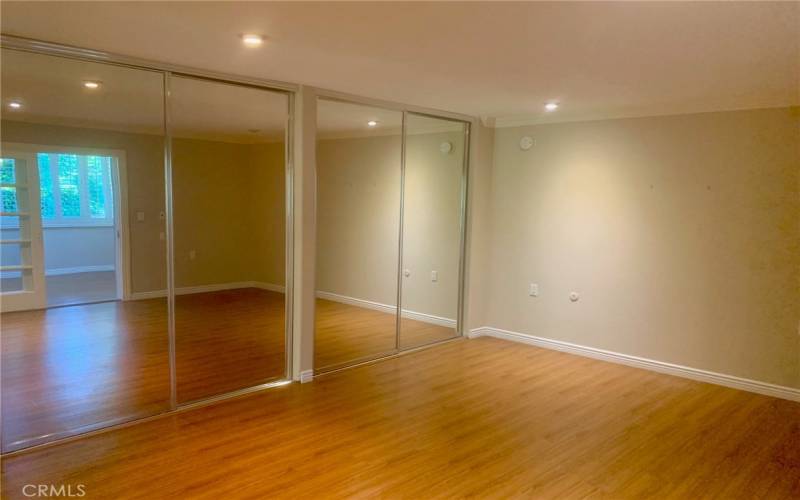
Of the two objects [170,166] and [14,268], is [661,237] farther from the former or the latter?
[14,268]

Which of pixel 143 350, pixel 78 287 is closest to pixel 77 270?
pixel 78 287

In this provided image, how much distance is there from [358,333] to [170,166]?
2517 mm

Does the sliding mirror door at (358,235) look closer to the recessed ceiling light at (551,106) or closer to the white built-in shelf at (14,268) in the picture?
the recessed ceiling light at (551,106)

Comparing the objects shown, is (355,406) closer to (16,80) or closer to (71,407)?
(71,407)

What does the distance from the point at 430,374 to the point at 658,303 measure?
2120 millimetres

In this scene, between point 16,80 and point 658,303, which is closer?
point 16,80

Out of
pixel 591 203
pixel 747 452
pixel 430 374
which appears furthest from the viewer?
→ pixel 591 203

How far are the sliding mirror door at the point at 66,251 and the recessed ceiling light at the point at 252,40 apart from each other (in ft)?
3.34

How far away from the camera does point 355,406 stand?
362 centimetres

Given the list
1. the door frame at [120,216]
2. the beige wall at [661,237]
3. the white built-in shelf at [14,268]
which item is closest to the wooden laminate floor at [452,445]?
the beige wall at [661,237]

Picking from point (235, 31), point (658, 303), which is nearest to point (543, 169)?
point (658, 303)

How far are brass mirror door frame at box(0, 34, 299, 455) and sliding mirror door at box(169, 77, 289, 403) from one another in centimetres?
20

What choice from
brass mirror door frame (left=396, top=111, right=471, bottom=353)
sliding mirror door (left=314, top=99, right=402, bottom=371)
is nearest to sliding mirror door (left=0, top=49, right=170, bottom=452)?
sliding mirror door (left=314, top=99, right=402, bottom=371)

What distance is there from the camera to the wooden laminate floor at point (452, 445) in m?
2.61
